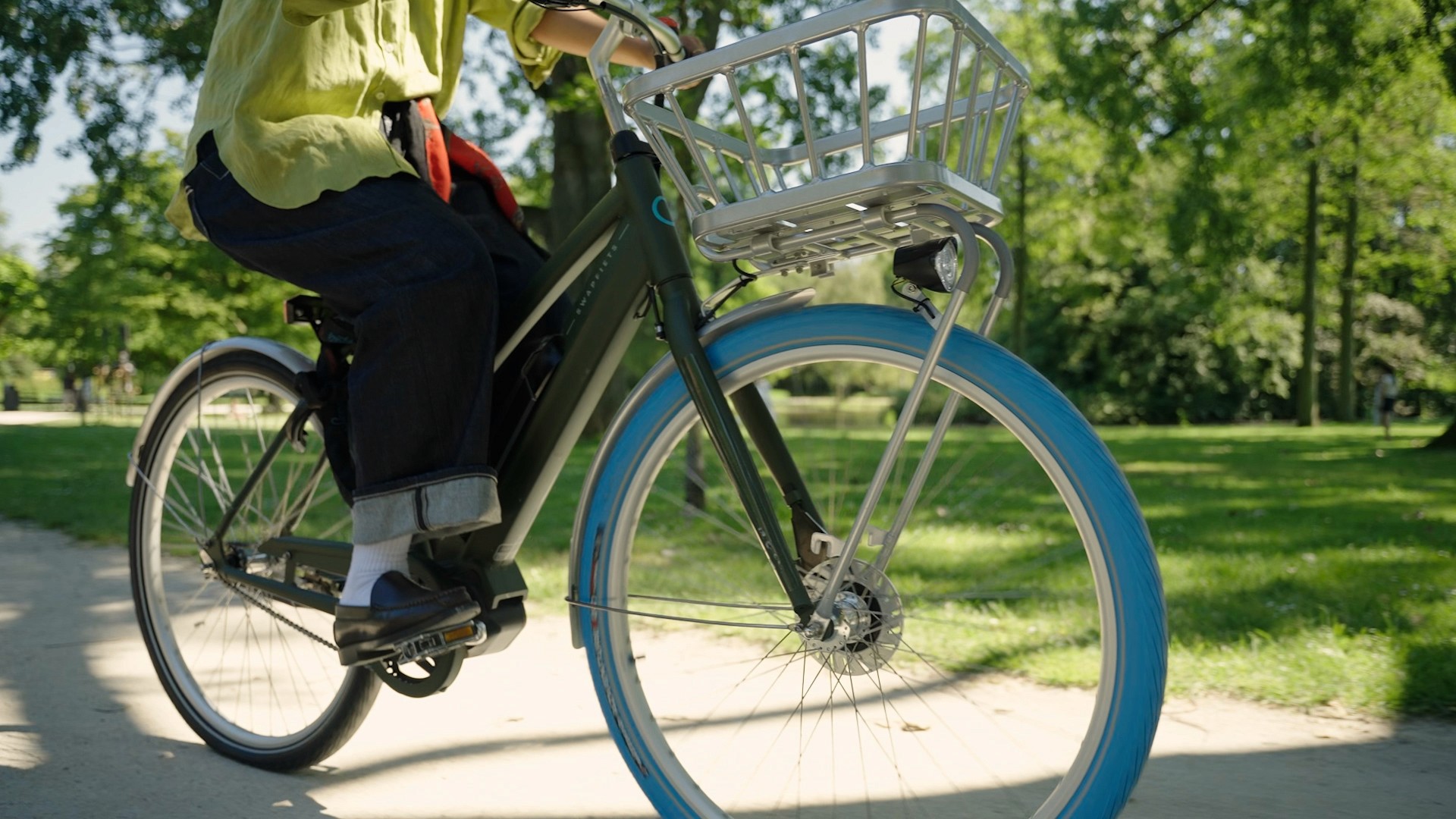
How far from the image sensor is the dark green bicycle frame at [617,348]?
1933 millimetres

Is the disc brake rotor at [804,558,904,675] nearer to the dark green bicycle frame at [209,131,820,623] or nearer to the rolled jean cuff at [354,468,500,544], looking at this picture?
the dark green bicycle frame at [209,131,820,623]

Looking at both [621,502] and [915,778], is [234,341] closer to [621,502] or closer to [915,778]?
[621,502]

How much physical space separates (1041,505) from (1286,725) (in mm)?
4775

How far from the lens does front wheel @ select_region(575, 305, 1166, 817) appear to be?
1.57 meters

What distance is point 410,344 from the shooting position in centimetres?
211

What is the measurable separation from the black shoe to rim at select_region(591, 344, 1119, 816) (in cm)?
35

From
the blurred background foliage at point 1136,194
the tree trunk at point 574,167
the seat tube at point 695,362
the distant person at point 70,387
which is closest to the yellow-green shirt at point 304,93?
the seat tube at point 695,362

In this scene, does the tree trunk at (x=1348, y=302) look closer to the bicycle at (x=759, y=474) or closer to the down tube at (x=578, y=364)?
the bicycle at (x=759, y=474)

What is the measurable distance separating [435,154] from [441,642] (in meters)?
1.07

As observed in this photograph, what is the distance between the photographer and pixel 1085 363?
3978 centimetres

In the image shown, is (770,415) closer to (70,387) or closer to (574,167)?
(574,167)

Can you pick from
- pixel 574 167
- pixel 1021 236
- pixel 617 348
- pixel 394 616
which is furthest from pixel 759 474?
pixel 1021 236

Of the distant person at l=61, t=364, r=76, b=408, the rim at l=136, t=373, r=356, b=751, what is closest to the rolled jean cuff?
the rim at l=136, t=373, r=356, b=751

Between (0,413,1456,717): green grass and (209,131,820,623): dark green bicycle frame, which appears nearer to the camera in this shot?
(209,131,820,623): dark green bicycle frame
